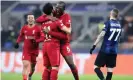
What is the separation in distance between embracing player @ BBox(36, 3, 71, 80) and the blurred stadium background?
6.66 m

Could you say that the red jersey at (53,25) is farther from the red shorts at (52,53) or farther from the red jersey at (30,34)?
the red jersey at (30,34)

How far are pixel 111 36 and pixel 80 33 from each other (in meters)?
14.4

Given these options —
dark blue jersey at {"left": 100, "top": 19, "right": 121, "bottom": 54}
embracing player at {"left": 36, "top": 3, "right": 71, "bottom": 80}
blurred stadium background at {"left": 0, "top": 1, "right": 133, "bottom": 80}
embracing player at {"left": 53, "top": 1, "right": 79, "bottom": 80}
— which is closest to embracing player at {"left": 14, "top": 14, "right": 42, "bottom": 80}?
dark blue jersey at {"left": 100, "top": 19, "right": 121, "bottom": 54}

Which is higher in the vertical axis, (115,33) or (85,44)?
(115,33)

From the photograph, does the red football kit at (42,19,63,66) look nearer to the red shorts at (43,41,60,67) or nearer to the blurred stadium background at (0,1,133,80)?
the red shorts at (43,41,60,67)

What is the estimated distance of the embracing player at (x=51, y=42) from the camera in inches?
573

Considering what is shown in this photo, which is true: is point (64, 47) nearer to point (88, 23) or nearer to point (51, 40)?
point (51, 40)

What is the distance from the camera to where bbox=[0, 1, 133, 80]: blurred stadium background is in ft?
78.3

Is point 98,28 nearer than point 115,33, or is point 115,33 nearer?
point 115,33

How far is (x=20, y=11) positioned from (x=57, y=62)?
59.3 ft

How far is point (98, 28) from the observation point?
97.7 feet

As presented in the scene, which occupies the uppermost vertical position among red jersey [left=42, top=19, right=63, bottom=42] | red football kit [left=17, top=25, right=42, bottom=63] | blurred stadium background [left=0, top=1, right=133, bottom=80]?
red jersey [left=42, top=19, right=63, bottom=42]

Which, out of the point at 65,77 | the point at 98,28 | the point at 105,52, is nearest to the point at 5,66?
the point at 65,77

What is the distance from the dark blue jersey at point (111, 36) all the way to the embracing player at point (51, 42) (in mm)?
1759
